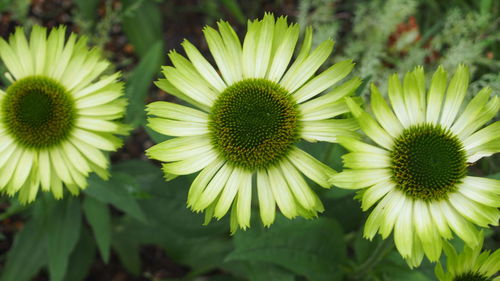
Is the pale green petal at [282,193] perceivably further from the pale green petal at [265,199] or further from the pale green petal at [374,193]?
the pale green petal at [374,193]

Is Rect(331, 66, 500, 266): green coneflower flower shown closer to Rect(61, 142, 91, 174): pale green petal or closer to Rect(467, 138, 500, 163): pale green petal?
Rect(467, 138, 500, 163): pale green petal

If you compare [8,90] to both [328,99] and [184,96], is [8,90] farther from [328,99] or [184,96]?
[328,99]

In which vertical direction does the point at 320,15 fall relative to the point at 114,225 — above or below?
above

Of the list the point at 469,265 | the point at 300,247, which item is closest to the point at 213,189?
the point at 300,247

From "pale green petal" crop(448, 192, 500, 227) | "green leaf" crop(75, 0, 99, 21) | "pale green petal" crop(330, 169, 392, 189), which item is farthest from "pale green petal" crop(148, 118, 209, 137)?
"green leaf" crop(75, 0, 99, 21)

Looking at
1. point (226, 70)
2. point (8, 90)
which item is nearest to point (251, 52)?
point (226, 70)

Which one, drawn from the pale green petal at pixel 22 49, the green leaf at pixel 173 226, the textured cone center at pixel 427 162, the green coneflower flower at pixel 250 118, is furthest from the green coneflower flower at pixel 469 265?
the pale green petal at pixel 22 49

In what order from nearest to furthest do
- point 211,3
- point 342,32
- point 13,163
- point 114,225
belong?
point 13,163 < point 114,225 < point 211,3 < point 342,32
